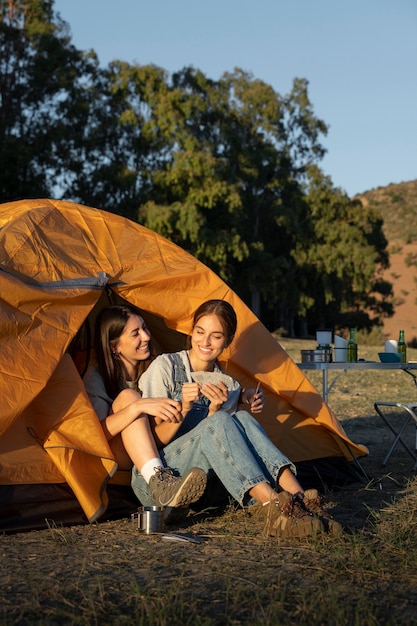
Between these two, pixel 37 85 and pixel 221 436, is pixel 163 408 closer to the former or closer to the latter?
pixel 221 436

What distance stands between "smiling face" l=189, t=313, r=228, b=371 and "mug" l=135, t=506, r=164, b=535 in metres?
0.94

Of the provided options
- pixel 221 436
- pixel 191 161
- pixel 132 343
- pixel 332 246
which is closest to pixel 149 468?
pixel 221 436

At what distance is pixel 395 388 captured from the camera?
14258mm

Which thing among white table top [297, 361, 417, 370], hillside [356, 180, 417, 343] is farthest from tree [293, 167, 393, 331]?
white table top [297, 361, 417, 370]

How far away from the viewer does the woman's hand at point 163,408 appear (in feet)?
15.9

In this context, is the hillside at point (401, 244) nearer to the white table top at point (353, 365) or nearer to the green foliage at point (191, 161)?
the green foliage at point (191, 161)

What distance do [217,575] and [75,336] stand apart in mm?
2253

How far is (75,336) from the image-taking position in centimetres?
569

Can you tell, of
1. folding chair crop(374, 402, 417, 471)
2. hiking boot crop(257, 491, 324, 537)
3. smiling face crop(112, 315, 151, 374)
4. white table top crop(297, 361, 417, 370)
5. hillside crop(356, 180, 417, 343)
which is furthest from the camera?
hillside crop(356, 180, 417, 343)

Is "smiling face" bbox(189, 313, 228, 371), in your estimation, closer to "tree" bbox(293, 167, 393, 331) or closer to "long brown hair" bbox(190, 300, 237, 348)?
"long brown hair" bbox(190, 300, 237, 348)

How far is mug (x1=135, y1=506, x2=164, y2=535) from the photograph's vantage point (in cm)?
465

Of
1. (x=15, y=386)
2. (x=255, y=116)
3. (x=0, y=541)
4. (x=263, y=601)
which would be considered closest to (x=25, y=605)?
(x=263, y=601)

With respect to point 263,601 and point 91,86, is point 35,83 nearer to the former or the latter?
point 91,86

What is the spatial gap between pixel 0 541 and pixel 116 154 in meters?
24.8
